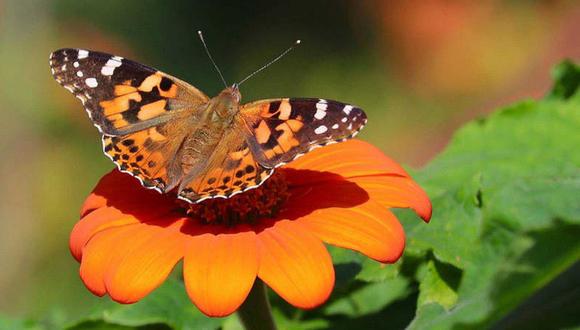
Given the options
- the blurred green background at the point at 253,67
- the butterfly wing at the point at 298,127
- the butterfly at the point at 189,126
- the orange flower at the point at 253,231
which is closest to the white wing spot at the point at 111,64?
the butterfly at the point at 189,126

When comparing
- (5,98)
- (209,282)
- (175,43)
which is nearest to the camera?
(209,282)

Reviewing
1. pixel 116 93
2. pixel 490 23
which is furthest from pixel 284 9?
pixel 116 93

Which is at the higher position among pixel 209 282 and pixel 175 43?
pixel 209 282

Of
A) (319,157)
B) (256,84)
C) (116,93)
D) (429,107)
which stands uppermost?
(116,93)

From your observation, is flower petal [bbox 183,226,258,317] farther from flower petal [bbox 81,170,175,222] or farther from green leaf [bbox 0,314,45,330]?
green leaf [bbox 0,314,45,330]

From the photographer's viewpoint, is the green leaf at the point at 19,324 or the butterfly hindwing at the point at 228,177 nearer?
the butterfly hindwing at the point at 228,177

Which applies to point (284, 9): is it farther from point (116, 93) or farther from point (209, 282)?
point (209, 282)

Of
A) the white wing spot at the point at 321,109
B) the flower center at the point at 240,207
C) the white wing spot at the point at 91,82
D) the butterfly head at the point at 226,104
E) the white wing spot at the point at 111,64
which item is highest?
the white wing spot at the point at 111,64

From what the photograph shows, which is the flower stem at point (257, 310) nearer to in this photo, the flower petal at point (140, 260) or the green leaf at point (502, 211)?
the flower petal at point (140, 260)
